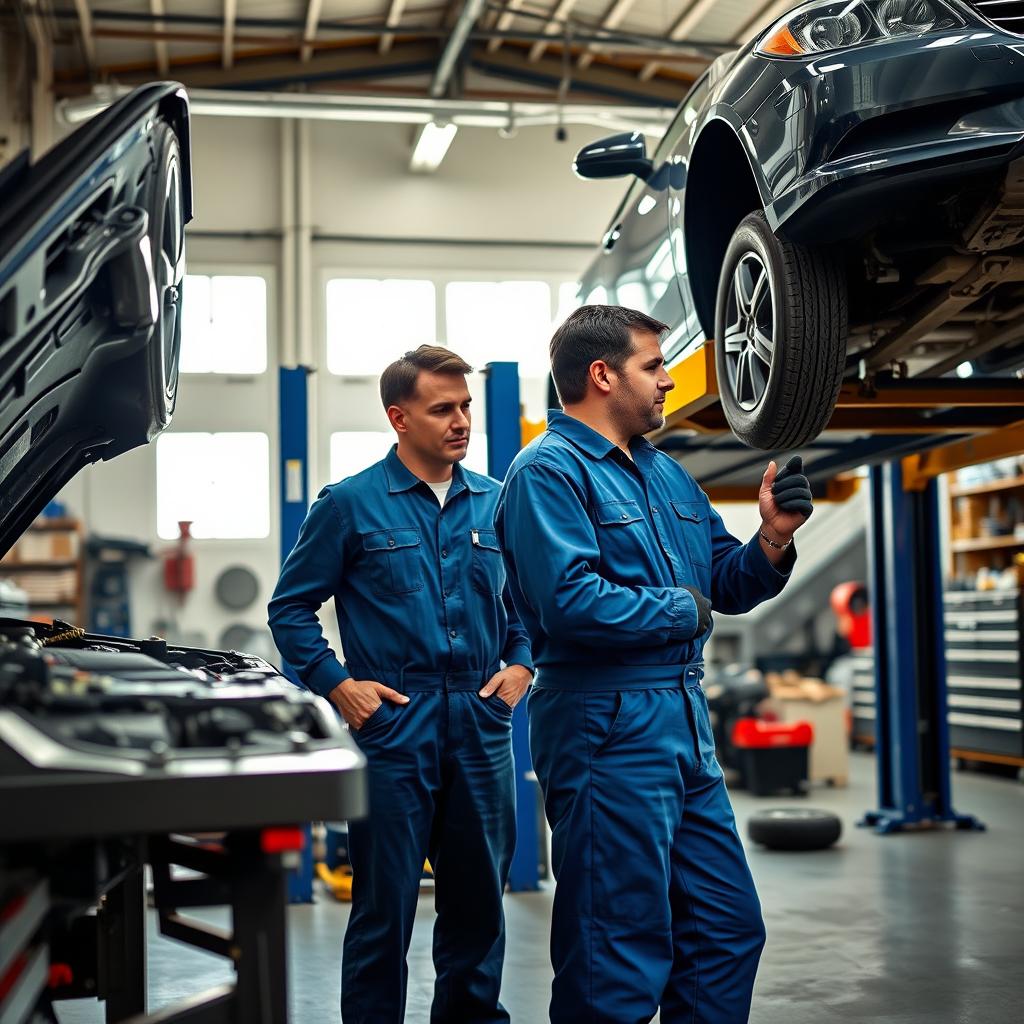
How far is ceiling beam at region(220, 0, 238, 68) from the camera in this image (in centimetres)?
1095

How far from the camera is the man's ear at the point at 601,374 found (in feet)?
8.29

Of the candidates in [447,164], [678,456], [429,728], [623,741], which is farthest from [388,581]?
[447,164]

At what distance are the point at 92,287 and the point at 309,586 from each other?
113 cm

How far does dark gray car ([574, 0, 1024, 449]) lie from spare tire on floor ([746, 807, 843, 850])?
266cm

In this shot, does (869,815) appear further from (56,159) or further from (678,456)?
(56,159)

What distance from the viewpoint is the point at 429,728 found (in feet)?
8.86

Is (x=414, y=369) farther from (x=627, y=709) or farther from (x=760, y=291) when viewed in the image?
(x=627, y=709)

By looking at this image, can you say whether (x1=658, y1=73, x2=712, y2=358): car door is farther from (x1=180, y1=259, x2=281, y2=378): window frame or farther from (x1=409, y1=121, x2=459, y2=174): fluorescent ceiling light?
(x1=180, y1=259, x2=281, y2=378): window frame

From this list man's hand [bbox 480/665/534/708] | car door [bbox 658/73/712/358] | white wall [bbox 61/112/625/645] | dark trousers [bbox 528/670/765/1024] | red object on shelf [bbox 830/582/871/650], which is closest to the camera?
dark trousers [bbox 528/670/765/1024]

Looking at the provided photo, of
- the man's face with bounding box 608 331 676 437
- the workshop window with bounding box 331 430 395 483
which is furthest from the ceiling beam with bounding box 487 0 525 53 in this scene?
the man's face with bounding box 608 331 676 437

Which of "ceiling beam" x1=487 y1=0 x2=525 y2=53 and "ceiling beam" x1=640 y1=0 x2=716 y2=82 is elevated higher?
"ceiling beam" x1=487 y1=0 x2=525 y2=53

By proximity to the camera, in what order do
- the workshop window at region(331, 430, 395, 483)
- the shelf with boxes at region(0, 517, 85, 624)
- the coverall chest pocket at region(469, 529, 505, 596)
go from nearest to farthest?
the coverall chest pocket at region(469, 529, 505, 596) < the shelf with boxes at region(0, 517, 85, 624) < the workshop window at region(331, 430, 395, 483)

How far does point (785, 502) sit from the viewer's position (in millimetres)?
2451

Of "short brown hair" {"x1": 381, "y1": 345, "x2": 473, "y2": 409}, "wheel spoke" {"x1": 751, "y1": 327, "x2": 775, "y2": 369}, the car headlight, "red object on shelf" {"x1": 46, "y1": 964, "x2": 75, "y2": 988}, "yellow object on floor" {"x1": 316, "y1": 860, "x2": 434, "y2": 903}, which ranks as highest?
the car headlight
